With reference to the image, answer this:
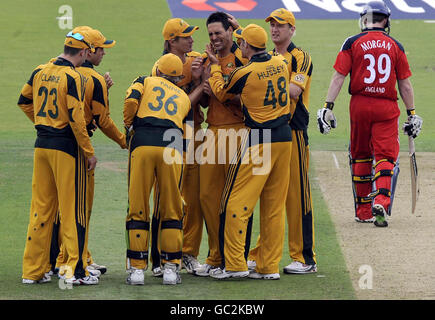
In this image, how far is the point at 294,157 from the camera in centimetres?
852

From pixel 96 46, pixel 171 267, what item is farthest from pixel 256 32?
pixel 171 267

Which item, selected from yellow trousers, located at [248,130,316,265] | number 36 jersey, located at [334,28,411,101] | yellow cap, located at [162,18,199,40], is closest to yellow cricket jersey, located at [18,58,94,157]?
yellow cap, located at [162,18,199,40]

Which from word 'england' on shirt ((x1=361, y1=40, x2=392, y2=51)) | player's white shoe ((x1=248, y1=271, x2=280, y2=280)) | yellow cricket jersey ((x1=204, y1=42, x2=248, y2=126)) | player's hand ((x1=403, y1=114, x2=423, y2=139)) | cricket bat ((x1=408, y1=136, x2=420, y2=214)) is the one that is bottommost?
player's white shoe ((x1=248, y1=271, x2=280, y2=280))

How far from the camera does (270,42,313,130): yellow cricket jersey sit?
846cm

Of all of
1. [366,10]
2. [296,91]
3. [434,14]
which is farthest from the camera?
[434,14]

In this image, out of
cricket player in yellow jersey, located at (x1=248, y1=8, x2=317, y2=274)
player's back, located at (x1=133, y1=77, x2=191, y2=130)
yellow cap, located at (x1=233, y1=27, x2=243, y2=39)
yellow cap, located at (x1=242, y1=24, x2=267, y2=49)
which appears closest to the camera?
player's back, located at (x1=133, y1=77, x2=191, y2=130)

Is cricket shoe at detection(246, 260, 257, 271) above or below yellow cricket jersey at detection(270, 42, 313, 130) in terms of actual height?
below

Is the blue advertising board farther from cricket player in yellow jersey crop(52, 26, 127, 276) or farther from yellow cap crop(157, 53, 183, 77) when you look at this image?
yellow cap crop(157, 53, 183, 77)

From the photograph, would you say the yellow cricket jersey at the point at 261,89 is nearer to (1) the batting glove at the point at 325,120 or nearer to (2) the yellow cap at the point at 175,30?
(2) the yellow cap at the point at 175,30

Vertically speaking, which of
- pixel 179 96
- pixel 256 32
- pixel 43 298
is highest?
pixel 256 32

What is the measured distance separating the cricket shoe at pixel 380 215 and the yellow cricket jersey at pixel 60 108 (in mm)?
3643

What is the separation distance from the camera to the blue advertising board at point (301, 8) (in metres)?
24.3

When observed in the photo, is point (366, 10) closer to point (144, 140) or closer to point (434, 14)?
point (144, 140)

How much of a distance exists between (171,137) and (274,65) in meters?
1.07
